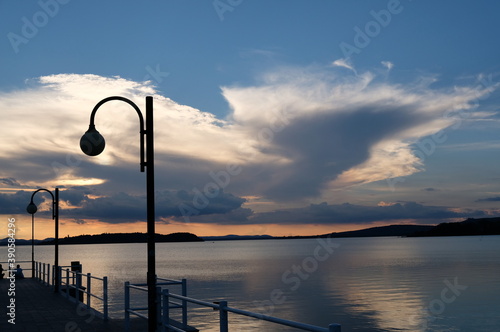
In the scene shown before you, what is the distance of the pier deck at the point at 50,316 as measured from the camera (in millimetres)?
13992

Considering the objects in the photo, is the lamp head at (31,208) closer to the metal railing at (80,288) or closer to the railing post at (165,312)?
the metal railing at (80,288)

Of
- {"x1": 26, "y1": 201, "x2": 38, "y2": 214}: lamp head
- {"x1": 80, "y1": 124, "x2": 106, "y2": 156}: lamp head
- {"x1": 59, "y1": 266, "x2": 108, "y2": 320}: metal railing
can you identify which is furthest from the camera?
{"x1": 26, "y1": 201, "x2": 38, "y2": 214}: lamp head

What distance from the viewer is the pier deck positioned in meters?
14.0

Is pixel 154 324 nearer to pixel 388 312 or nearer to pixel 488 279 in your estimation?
pixel 388 312

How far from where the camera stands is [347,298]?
159 ft

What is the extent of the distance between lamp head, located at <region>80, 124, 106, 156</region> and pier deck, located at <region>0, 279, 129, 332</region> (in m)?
5.84

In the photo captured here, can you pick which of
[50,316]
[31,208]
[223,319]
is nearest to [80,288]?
[50,316]

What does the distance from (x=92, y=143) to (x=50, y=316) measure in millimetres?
9126

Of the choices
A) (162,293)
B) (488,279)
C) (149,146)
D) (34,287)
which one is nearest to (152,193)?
(149,146)

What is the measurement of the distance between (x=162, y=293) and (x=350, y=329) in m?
25.0

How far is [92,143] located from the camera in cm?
964

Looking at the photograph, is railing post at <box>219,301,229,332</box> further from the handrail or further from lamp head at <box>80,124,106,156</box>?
lamp head at <box>80,124,106,156</box>

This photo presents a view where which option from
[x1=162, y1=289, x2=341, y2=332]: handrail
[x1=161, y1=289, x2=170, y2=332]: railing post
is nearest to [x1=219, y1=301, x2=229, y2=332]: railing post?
[x1=162, y1=289, x2=341, y2=332]: handrail

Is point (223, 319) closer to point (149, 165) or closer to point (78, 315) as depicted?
point (149, 165)
